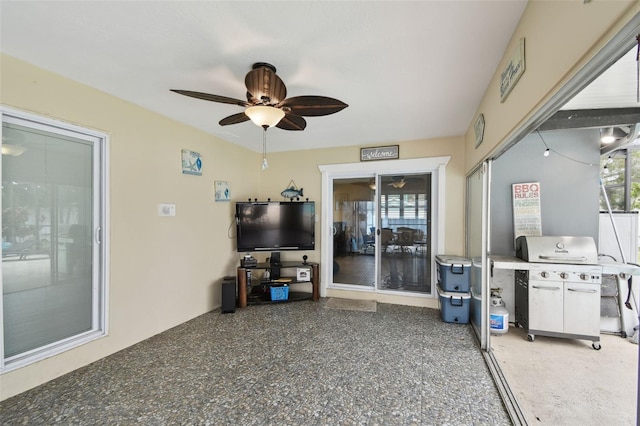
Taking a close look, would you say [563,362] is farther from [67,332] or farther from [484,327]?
[67,332]

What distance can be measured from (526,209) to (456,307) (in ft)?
4.93

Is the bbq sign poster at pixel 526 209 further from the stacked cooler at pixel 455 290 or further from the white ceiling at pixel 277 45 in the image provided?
the white ceiling at pixel 277 45

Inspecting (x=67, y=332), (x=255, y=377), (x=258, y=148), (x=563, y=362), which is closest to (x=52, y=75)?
(x=67, y=332)

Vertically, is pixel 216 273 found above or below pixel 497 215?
below

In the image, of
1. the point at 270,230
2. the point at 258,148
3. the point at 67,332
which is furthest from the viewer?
the point at 258,148

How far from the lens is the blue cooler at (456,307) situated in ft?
10.4

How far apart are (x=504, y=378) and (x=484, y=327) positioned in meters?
0.54

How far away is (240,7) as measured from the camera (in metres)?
1.41

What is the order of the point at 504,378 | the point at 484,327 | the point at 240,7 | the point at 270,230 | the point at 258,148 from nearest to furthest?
1. the point at 240,7
2. the point at 504,378
3. the point at 484,327
4. the point at 270,230
5. the point at 258,148

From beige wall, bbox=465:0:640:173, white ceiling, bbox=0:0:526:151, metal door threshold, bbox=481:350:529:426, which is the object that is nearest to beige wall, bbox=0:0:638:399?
beige wall, bbox=465:0:640:173

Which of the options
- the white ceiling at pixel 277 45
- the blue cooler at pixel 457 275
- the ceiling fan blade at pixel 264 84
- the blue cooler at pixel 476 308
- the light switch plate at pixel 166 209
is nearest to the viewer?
the white ceiling at pixel 277 45

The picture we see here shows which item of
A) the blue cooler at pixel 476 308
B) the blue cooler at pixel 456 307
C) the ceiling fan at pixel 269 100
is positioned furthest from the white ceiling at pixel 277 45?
the blue cooler at pixel 456 307

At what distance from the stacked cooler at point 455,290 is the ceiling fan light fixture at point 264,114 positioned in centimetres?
274

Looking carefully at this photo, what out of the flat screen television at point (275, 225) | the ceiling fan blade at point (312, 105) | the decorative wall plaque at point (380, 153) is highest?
the decorative wall plaque at point (380, 153)
